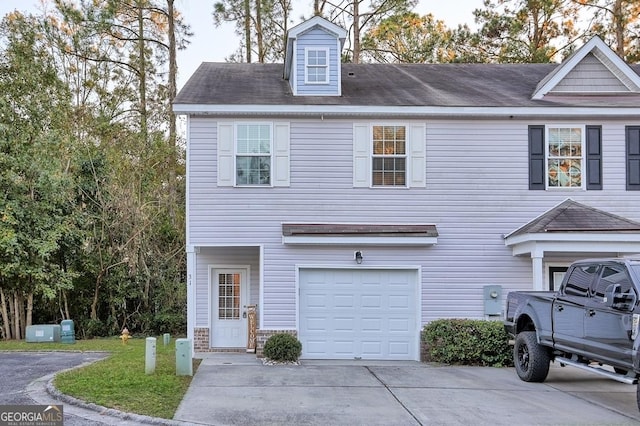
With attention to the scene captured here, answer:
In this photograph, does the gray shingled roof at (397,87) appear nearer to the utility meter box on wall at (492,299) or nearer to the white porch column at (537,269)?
the white porch column at (537,269)

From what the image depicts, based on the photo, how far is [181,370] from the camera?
10516mm

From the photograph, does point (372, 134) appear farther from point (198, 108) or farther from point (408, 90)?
point (198, 108)

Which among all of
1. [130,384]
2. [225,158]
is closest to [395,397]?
[130,384]

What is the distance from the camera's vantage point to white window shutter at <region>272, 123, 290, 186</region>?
13953mm

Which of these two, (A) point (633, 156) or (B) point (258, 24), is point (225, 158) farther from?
(B) point (258, 24)

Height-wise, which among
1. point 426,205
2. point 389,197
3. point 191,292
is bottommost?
point 191,292

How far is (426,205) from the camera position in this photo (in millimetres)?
14180

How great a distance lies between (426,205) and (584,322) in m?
5.49

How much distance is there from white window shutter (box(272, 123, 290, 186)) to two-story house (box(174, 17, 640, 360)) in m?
0.03

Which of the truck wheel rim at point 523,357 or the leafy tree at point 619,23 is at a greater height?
the leafy tree at point 619,23

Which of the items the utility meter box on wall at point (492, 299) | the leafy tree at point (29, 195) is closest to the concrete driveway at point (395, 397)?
the utility meter box on wall at point (492, 299)

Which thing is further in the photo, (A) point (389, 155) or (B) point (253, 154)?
(A) point (389, 155)

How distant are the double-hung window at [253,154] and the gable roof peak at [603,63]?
6.48 m

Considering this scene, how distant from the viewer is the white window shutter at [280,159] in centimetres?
1395
